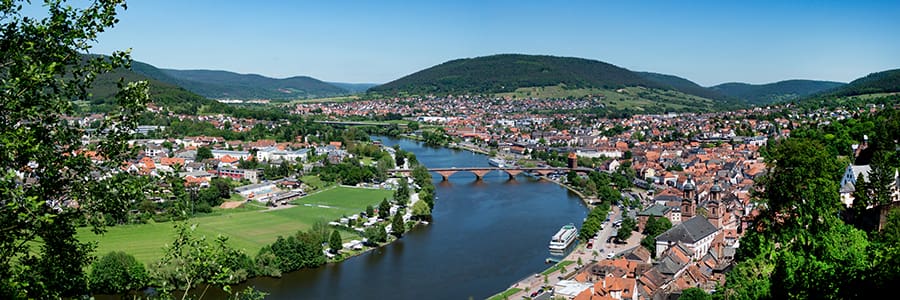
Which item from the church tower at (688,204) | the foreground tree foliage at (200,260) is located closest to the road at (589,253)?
the church tower at (688,204)

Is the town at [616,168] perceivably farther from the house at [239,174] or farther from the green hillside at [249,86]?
the green hillside at [249,86]

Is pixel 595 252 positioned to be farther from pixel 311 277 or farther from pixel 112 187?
pixel 112 187

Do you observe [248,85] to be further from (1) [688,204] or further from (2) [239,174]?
(1) [688,204]

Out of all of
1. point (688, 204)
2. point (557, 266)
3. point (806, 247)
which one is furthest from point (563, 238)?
point (806, 247)

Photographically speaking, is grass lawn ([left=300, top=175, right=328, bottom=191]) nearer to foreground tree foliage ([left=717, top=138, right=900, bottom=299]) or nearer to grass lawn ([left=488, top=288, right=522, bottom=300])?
grass lawn ([left=488, top=288, right=522, bottom=300])

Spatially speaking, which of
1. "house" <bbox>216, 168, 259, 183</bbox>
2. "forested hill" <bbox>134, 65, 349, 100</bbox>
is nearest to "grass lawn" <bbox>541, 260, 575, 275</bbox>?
"house" <bbox>216, 168, 259, 183</bbox>

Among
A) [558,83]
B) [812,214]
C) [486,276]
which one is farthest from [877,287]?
[558,83]
